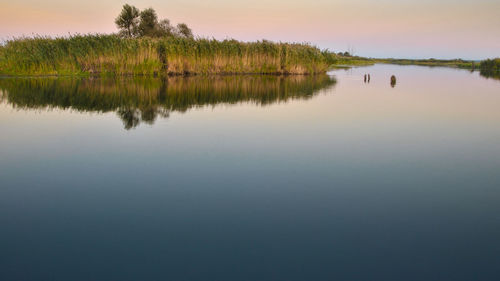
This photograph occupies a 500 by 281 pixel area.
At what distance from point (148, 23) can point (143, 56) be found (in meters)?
41.0

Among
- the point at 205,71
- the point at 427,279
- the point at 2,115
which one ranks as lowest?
the point at 427,279

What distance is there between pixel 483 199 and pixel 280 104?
8.56 metres

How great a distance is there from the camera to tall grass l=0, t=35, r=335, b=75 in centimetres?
2058

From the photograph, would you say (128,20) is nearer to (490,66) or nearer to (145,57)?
Result: (145,57)

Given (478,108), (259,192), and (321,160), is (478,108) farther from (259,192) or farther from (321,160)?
(259,192)

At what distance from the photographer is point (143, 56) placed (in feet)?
73.5

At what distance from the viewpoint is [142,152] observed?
6.23m

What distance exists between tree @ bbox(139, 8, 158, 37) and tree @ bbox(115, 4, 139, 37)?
1033 mm

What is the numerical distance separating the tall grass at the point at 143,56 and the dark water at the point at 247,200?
45.8 ft

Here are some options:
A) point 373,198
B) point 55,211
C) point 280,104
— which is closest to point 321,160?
point 373,198

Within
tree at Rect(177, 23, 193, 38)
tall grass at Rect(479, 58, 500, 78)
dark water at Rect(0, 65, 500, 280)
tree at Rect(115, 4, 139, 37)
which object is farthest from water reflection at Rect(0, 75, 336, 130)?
tree at Rect(177, 23, 193, 38)

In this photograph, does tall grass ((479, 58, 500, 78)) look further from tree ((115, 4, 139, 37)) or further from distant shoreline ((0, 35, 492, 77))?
tree ((115, 4, 139, 37))

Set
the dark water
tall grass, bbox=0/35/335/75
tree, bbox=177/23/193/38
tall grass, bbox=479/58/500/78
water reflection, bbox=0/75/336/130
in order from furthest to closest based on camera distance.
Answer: tree, bbox=177/23/193/38
tall grass, bbox=479/58/500/78
tall grass, bbox=0/35/335/75
water reflection, bbox=0/75/336/130
the dark water

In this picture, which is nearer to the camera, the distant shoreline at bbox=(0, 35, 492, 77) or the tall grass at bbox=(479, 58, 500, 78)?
the distant shoreline at bbox=(0, 35, 492, 77)
